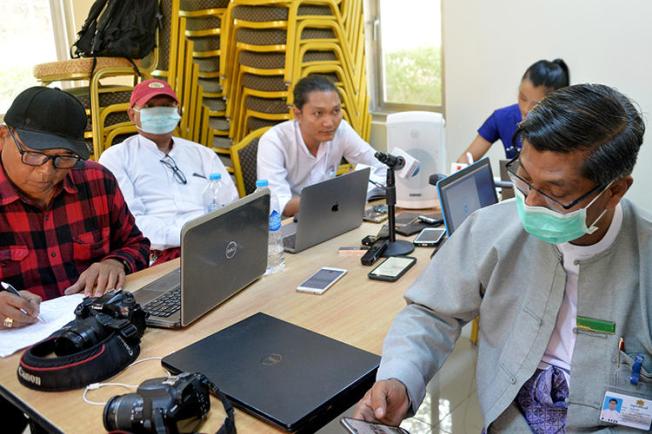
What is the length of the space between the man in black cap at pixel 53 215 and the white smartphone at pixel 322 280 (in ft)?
1.90

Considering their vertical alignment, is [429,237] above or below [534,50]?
below

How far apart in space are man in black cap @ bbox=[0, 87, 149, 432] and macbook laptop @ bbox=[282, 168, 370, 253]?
1.76 feet

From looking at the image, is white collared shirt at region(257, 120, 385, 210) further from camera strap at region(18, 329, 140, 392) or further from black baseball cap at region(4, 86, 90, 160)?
camera strap at region(18, 329, 140, 392)

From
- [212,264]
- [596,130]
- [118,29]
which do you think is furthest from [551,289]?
[118,29]

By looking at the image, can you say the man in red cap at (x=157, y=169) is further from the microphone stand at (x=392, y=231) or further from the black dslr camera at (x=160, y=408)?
the black dslr camera at (x=160, y=408)

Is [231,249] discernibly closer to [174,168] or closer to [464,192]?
[464,192]

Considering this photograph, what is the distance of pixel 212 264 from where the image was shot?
1.50 m

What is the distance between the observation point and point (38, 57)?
5.13 meters

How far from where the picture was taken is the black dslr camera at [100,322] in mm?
1260

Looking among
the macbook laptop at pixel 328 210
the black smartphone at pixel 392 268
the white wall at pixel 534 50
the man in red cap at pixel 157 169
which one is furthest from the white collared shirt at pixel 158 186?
the white wall at pixel 534 50

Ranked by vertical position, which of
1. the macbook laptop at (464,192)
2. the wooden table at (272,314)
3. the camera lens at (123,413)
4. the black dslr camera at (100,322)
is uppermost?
the macbook laptop at (464,192)

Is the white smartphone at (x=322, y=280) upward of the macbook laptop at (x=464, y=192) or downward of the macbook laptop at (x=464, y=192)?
downward

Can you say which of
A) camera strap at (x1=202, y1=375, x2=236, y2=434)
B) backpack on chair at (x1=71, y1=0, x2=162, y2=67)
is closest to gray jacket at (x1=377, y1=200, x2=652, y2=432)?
camera strap at (x1=202, y1=375, x2=236, y2=434)

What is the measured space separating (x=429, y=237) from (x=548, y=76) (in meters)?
1.07
